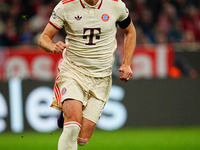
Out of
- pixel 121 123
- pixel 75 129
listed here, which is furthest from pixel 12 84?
pixel 75 129

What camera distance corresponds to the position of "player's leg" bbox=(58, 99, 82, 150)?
622 cm

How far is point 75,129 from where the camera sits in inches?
245

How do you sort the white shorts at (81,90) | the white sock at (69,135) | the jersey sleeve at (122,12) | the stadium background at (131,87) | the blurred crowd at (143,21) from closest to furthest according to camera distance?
the white sock at (69,135) < the white shorts at (81,90) < the jersey sleeve at (122,12) < the stadium background at (131,87) < the blurred crowd at (143,21)

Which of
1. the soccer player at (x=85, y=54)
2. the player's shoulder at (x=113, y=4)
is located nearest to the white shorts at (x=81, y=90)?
the soccer player at (x=85, y=54)

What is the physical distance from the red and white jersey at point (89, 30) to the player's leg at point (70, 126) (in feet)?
1.88

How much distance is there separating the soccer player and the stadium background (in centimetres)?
205

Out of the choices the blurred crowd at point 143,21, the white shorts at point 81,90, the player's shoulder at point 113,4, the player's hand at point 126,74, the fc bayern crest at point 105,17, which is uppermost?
the player's shoulder at point 113,4

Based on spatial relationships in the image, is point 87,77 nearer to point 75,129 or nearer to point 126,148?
point 75,129

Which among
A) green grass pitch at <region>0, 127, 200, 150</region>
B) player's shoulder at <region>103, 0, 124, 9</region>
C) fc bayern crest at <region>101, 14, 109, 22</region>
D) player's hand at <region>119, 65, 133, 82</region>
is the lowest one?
green grass pitch at <region>0, 127, 200, 150</region>

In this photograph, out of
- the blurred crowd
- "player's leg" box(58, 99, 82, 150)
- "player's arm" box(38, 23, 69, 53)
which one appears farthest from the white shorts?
the blurred crowd

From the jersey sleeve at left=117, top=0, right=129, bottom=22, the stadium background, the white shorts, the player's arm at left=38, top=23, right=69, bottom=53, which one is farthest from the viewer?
the stadium background

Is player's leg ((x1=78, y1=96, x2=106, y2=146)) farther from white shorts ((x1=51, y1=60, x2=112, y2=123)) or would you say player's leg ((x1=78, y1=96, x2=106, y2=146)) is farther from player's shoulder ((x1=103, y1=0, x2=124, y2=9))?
player's shoulder ((x1=103, y1=0, x2=124, y2=9))

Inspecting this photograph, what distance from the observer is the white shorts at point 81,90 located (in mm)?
6484

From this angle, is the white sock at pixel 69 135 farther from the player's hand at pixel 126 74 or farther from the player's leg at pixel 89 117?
the player's hand at pixel 126 74
